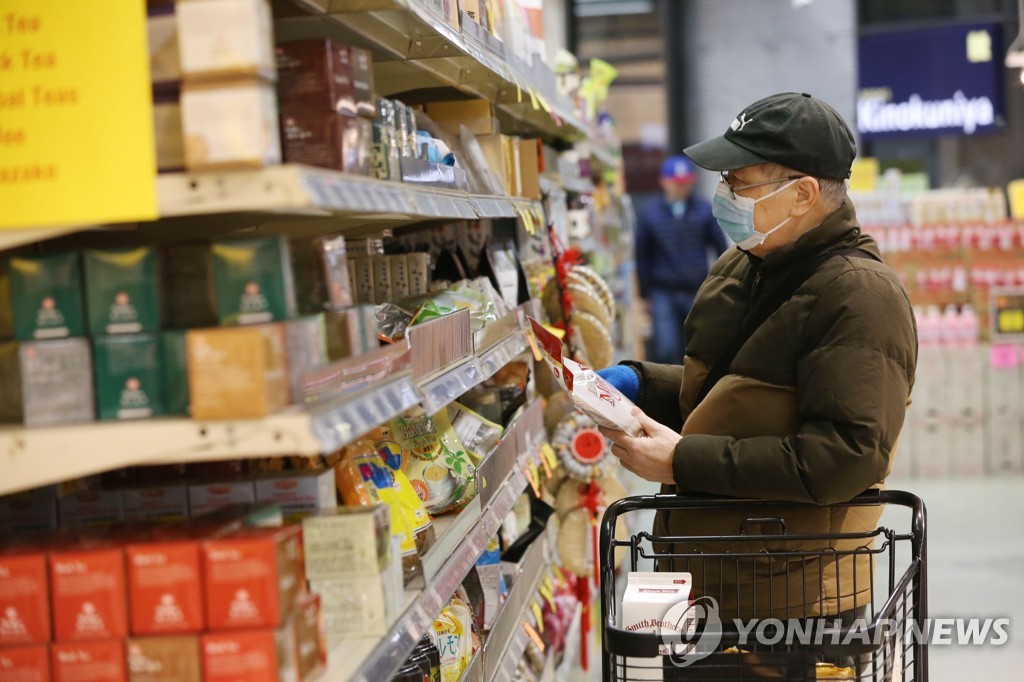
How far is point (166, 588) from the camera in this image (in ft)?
5.35

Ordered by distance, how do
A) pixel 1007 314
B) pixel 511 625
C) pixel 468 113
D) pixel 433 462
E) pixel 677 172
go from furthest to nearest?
pixel 677 172
pixel 1007 314
pixel 468 113
pixel 511 625
pixel 433 462

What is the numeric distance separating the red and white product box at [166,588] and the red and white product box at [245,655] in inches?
1.7

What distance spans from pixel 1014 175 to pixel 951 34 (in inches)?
81.9

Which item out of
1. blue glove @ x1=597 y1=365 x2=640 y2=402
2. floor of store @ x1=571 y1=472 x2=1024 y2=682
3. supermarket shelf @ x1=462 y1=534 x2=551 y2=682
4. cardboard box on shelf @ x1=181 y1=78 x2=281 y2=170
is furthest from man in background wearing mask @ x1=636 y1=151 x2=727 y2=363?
cardboard box on shelf @ x1=181 y1=78 x2=281 y2=170

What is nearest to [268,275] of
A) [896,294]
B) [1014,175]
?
[896,294]

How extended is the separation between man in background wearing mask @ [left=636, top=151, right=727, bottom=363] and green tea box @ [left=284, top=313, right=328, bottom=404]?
7652 millimetres

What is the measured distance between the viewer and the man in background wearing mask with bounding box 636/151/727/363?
9.31 meters

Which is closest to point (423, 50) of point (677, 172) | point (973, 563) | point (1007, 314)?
point (973, 563)

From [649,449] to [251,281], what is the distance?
1.17 m

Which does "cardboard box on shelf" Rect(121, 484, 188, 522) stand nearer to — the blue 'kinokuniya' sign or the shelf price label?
the shelf price label

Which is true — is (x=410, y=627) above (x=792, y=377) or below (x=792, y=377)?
below

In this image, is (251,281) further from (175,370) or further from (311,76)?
(311,76)

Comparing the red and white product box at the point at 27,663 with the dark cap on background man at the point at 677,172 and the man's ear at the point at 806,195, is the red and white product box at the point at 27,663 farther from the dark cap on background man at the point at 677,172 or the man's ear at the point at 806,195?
the dark cap on background man at the point at 677,172

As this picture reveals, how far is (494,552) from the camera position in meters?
3.32
